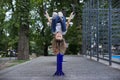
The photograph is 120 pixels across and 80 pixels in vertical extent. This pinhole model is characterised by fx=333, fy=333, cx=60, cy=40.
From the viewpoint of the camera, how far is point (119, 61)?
15562 mm

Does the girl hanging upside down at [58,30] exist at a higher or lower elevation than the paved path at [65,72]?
Result: higher

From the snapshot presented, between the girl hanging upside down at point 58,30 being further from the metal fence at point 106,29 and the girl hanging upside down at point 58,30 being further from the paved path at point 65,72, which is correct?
the metal fence at point 106,29

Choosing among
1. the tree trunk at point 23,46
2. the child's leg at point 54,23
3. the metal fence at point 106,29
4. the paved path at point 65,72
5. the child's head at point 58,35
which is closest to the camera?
the paved path at point 65,72

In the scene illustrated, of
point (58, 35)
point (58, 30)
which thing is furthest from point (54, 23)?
point (58, 35)

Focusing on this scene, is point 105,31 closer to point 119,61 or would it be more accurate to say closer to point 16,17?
point 119,61

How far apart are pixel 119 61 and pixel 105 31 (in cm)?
503

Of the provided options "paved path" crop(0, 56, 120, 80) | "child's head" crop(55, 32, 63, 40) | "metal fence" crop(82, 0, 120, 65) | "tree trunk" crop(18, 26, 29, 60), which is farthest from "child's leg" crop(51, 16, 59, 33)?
"tree trunk" crop(18, 26, 29, 60)

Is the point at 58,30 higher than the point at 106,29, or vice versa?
the point at 106,29

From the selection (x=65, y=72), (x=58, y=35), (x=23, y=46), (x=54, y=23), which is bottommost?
(x=65, y=72)

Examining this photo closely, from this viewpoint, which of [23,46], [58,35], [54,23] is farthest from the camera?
[23,46]

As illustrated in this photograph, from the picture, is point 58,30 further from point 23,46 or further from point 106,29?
point 23,46

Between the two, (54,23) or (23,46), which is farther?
(23,46)

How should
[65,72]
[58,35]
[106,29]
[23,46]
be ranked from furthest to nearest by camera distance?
[23,46] < [106,29] < [65,72] < [58,35]

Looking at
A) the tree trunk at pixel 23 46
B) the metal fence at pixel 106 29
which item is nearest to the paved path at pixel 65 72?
the metal fence at pixel 106 29
